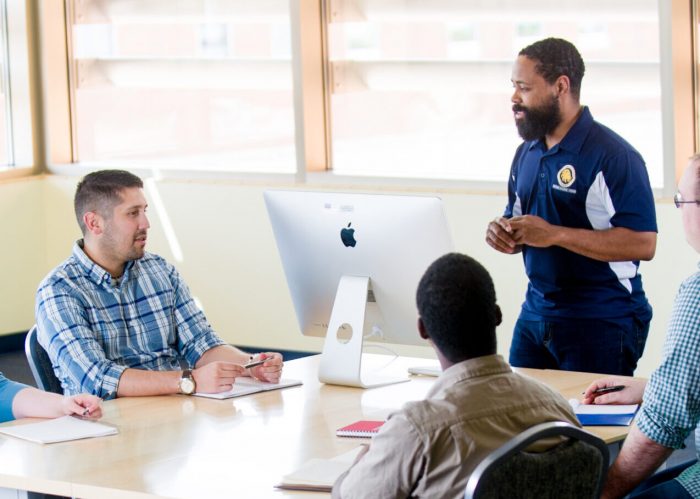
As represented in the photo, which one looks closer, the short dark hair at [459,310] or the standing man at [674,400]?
the short dark hair at [459,310]

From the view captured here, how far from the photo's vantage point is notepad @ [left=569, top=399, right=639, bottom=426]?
3.02 meters

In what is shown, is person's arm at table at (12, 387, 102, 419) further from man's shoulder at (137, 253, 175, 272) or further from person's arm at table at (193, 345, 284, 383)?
man's shoulder at (137, 253, 175, 272)

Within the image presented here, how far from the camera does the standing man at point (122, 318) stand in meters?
3.50

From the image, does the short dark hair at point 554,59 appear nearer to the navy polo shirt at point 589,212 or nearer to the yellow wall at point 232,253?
the navy polo shirt at point 589,212

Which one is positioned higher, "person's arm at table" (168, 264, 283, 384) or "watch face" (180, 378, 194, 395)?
"person's arm at table" (168, 264, 283, 384)

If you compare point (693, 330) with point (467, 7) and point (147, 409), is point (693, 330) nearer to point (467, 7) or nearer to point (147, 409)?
point (147, 409)

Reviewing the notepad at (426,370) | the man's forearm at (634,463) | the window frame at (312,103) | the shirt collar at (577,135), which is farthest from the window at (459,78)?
the man's forearm at (634,463)

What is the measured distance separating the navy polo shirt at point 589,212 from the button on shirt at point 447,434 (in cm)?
155

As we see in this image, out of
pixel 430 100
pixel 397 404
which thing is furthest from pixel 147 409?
pixel 430 100

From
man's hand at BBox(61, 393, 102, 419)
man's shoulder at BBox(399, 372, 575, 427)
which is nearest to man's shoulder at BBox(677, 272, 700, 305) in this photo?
man's shoulder at BBox(399, 372, 575, 427)

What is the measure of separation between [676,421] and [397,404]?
100 centimetres

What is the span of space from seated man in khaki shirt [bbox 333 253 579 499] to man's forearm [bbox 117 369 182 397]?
123cm

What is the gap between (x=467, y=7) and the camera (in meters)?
6.21

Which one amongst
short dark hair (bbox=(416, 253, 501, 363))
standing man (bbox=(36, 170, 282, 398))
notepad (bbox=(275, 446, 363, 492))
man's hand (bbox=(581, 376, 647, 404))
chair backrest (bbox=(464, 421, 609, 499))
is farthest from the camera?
standing man (bbox=(36, 170, 282, 398))
